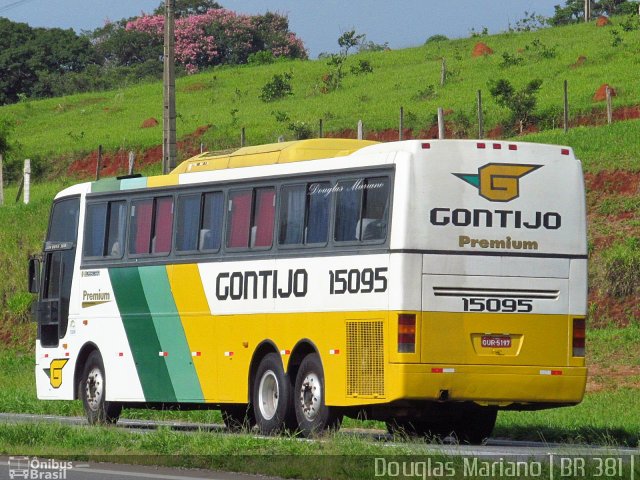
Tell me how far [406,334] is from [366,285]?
2.82ft

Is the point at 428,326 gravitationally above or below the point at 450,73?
below

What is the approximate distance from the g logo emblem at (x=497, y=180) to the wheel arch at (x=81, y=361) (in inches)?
306

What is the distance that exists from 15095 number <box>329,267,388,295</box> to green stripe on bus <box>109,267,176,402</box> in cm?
411

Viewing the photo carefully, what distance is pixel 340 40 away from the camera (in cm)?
8288

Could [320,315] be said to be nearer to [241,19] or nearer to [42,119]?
[42,119]

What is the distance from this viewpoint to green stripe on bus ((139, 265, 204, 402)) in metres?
20.6

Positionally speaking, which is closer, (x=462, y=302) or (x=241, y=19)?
(x=462, y=302)

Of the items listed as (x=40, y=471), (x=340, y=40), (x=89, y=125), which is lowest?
(x=40, y=471)

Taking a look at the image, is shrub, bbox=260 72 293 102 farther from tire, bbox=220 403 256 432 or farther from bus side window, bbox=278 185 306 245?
bus side window, bbox=278 185 306 245

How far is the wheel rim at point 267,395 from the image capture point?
19.0m

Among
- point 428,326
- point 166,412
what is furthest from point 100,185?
point 428,326

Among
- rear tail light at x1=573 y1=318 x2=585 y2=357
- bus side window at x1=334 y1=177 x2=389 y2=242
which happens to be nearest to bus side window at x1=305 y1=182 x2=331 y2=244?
bus side window at x1=334 y1=177 x2=389 y2=242

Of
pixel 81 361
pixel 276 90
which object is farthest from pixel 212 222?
pixel 276 90

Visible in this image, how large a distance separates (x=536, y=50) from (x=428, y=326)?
52662 mm
